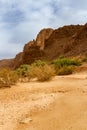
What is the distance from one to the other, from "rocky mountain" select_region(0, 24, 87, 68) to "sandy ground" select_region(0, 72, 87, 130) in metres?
47.5

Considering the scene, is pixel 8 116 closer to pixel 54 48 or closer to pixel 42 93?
pixel 42 93

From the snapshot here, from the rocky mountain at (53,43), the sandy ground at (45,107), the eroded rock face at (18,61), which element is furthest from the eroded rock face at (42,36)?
the sandy ground at (45,107)

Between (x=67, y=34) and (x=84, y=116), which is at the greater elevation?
(x=67, y=34)

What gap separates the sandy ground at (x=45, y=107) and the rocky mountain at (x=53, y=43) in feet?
156

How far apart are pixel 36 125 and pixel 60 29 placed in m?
64.9

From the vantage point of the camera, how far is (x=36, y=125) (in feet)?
30.9

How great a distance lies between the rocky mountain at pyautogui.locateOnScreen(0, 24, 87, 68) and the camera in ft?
209

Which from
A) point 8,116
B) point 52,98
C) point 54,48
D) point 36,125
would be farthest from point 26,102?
point 54,48

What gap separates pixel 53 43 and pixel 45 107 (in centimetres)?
6241

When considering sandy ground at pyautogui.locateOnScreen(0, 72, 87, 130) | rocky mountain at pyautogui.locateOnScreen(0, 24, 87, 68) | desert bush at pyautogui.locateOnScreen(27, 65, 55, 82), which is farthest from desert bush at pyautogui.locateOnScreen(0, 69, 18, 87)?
rocky mountain at pyautogui.locateOnScreen(0, 24, 87, 68)

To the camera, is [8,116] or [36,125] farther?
[8,116]

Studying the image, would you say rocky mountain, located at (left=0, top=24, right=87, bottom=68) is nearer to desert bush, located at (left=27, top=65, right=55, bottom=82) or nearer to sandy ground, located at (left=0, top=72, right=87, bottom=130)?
desert bush, located at (left=27, top=65, right=55, bottom=82)

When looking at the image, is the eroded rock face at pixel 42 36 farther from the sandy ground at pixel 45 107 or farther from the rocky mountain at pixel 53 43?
the sandy ground at pixel 45 107

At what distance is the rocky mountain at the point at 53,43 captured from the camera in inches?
2512
